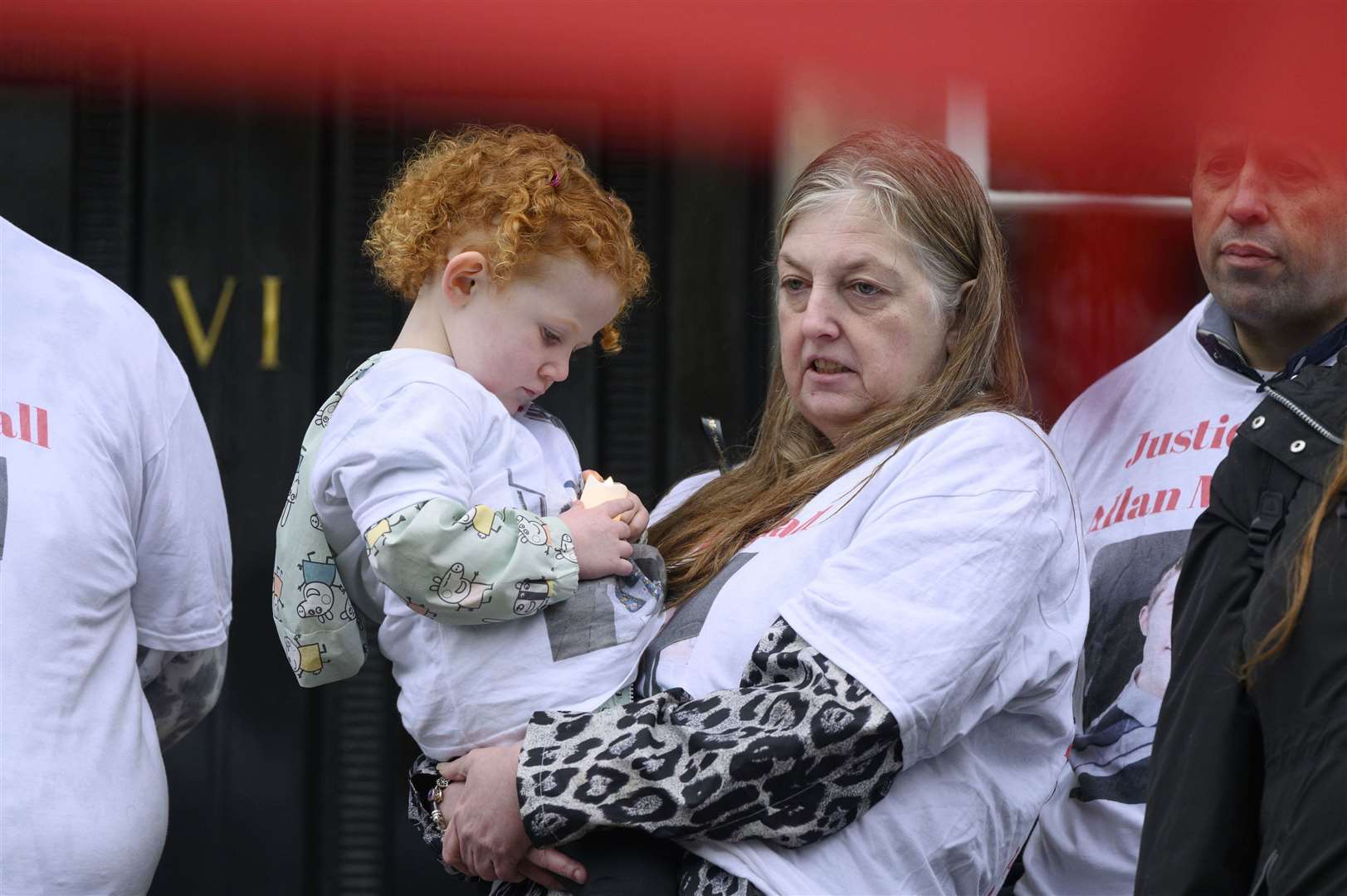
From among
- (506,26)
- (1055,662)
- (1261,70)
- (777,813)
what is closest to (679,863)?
(777,813)

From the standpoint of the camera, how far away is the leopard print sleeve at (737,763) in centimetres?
186

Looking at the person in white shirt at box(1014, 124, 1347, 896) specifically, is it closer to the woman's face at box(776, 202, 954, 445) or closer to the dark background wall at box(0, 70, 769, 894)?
the woman's face at box(776, 202, 954, 445)

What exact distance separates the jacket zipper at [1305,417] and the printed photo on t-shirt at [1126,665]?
0.71 meters

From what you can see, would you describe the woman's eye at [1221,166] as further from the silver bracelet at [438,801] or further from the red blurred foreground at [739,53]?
the silver bracelet at [438,801]

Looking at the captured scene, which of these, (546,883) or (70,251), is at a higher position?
(70,251)

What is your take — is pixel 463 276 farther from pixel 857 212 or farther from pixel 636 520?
pixel 857 212

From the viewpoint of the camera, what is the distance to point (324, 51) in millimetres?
3482

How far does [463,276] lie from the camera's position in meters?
2.27

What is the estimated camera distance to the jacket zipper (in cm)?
171

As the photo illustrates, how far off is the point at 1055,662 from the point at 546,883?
→ 2.20 feet

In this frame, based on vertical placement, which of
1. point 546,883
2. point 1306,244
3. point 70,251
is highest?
point 1306,244

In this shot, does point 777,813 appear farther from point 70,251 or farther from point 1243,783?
point 70,251

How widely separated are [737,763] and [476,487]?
0.52 meters

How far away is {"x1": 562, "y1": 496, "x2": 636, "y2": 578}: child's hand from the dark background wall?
1.37 metres
